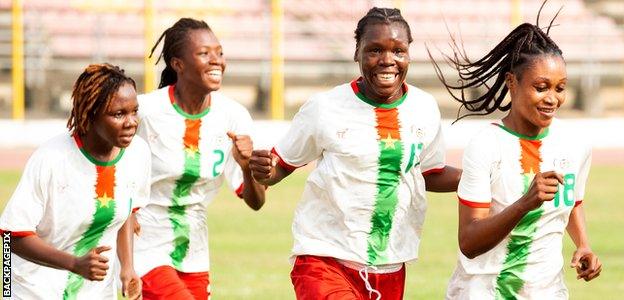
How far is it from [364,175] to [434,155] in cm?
45

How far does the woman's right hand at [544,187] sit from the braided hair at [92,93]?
1.95 m

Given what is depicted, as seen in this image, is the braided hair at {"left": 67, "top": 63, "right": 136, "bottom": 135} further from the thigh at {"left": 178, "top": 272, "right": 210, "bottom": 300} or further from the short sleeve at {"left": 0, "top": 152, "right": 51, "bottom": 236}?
the thigh at {"left": 178, "top": 272, "right": 210, "bottom": 300}

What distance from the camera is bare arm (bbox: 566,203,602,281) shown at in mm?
6266

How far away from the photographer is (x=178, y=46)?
8133 mm

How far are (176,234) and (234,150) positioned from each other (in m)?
0.77

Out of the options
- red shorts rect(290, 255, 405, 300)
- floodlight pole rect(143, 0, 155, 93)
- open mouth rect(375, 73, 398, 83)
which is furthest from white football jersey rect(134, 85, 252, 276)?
floodlight pole rect(143, 0, 155, 93)

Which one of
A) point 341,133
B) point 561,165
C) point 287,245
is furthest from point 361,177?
point 287,245

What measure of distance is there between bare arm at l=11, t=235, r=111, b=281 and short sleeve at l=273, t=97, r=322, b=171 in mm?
1110

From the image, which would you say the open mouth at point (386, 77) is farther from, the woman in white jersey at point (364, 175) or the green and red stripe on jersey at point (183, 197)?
the green and red stripe on jersey at point (183, 197)

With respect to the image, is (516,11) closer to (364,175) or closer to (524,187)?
(364,175)

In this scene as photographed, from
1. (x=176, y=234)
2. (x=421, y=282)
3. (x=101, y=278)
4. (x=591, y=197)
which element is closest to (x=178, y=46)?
(x=176, y=234)

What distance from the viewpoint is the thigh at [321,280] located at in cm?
666

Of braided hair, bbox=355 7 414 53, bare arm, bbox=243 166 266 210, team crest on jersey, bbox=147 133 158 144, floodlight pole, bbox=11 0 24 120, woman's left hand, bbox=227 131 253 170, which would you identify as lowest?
floodlight pole, bbox=11 0 24 120

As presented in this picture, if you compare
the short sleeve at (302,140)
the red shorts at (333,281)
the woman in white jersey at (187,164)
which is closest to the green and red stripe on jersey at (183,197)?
the woman in white jersey at (187,164)
